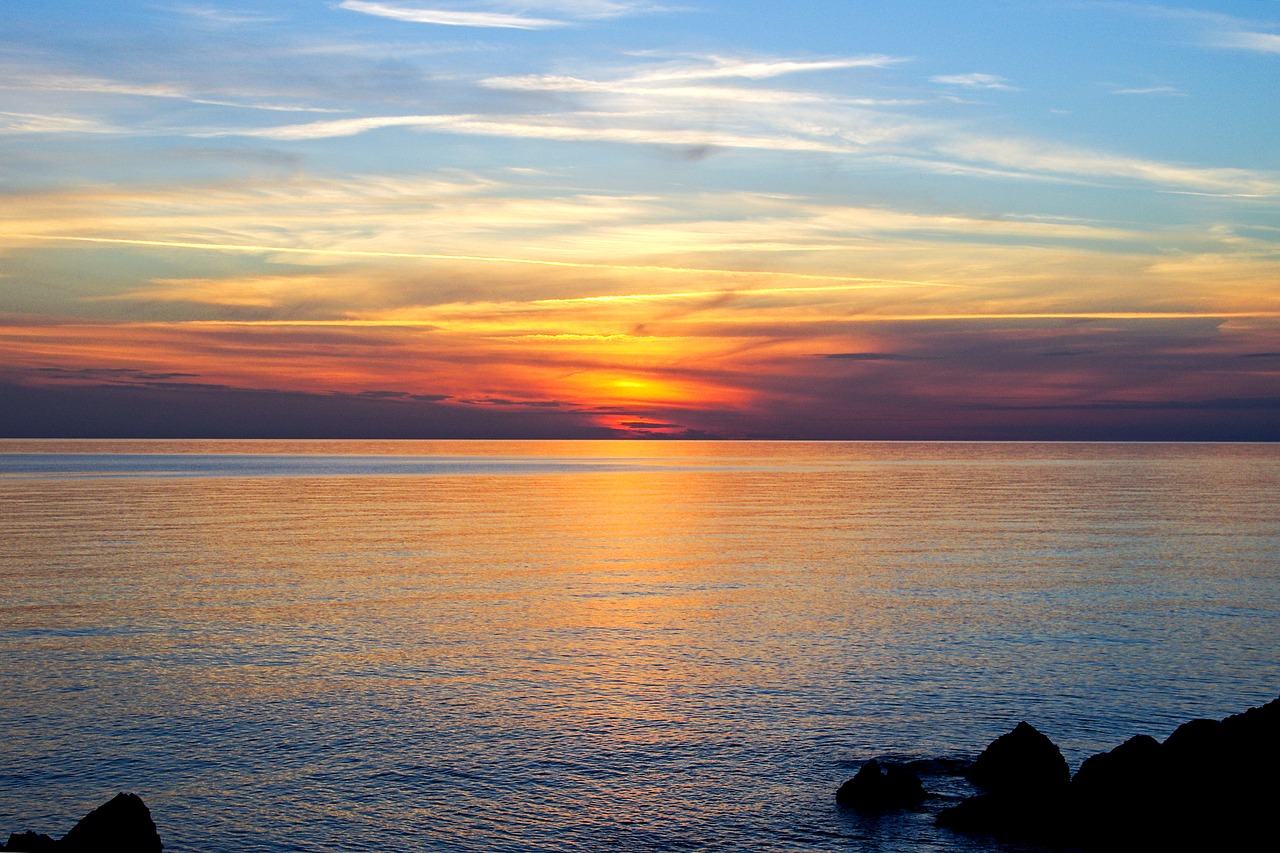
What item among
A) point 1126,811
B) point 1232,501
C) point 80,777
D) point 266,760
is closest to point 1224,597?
point 1126,811

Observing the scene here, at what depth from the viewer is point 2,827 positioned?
19469mm

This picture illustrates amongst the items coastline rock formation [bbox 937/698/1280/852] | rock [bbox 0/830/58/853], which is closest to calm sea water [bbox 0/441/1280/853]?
coastline rock formation [bbox 937/698/1280/852]

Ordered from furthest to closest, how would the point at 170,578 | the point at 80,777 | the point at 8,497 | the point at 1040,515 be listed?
the point at 8,497 < the point at 1040,515 < the point at 170,578 < the point at 80,777

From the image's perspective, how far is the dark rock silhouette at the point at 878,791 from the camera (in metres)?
20.8

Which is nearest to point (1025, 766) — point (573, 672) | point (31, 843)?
point (573, 672)

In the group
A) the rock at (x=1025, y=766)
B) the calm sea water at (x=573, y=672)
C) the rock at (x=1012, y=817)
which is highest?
the rock at (x=1025, y=766)

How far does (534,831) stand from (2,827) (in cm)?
1017

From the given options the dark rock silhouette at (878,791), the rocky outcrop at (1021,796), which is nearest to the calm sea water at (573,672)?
the dark rock silhouette at (878,791)

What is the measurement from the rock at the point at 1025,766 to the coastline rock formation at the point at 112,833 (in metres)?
15.6

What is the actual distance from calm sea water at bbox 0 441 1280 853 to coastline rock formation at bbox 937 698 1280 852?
1.39 metres

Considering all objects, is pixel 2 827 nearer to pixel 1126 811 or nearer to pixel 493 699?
pixel 493 699

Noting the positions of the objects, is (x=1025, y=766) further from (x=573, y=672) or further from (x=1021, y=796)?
(x=573, y=672)

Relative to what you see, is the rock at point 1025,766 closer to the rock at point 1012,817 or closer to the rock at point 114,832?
the rock at point 1012,817

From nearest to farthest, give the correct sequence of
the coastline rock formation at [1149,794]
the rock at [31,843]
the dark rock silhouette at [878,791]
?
the rock at [31,843] < the coastline rock formation at [1149,794] < the dark rock silhouette at [878,791]
